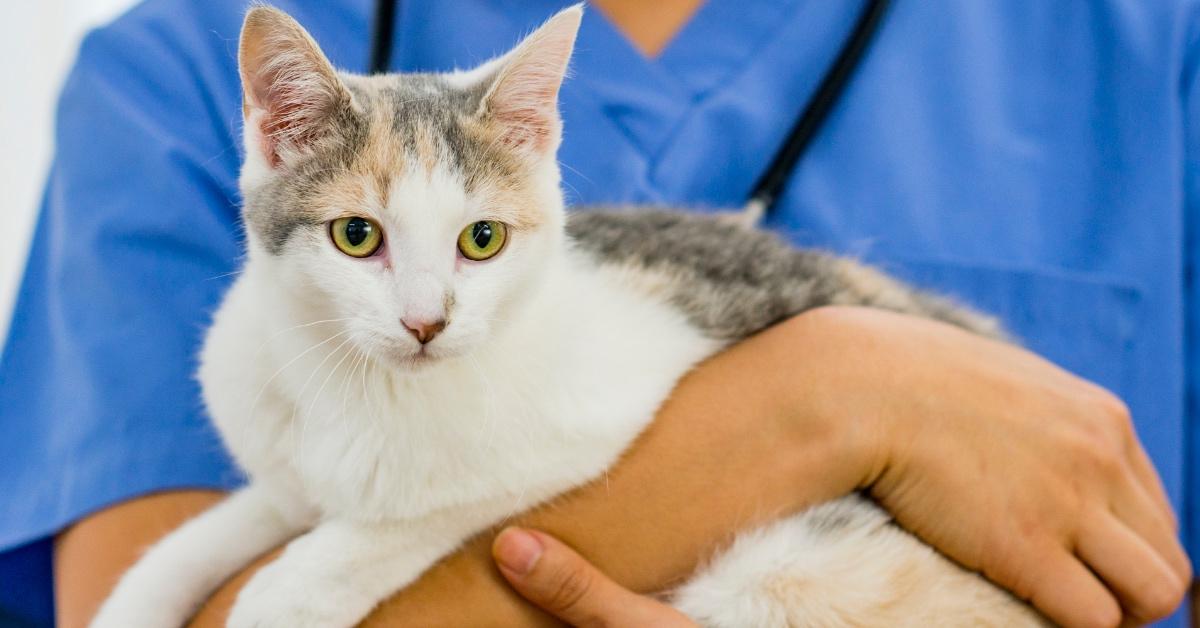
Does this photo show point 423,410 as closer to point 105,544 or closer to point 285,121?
point 285,121

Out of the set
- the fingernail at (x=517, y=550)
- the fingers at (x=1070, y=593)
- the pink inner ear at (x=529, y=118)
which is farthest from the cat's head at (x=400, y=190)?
the fingers at (x=1070, y=593)

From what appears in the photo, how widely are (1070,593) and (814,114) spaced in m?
0.56

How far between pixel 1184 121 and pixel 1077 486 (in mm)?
541

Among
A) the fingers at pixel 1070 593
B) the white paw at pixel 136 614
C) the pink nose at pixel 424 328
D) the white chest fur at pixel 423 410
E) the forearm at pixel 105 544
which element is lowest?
the forearm at pixel 105 544

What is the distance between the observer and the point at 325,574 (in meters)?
0.67

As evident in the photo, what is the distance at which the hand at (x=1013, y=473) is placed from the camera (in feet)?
2.45

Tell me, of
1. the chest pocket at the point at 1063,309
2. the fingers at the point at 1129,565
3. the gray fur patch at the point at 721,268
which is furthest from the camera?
the chest pocket at the point at 1063,309

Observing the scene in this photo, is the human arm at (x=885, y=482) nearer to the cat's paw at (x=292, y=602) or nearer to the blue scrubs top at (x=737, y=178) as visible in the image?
the cat's paw at (x=292, y=602)

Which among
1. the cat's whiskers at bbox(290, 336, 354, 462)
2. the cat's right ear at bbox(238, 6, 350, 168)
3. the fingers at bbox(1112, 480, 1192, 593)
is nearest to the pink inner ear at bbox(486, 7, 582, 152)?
the cat's right ear at bbox(238, 6, 350, 168)

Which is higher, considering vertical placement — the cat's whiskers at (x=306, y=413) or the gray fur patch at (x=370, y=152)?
the gray fur patch at (x=370, y=152)

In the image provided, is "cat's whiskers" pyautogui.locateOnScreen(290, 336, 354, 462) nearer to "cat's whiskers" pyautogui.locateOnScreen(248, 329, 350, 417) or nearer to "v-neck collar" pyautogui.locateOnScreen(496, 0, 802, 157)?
"cat's whiskers" pyautogui.locateOnScreen(248, 329, 350, 417)

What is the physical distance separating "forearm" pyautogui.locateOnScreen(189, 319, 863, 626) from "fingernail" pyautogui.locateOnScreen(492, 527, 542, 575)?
0.03m

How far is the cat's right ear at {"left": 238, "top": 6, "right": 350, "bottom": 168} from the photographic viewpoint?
538 mm

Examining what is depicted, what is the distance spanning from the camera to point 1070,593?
2.43ft
